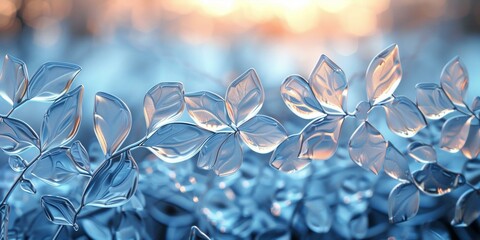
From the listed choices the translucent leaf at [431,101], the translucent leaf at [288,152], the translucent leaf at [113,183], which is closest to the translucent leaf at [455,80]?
the translucent leaf at [431,101]

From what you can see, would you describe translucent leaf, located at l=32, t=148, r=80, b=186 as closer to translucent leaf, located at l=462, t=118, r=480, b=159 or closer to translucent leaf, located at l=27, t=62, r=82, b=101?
translucent leaf, located at l=27, t=62, r=82, b=101

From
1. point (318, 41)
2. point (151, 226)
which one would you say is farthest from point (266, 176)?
point (318, 41)

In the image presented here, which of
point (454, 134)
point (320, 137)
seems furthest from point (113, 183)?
point (454, 134)

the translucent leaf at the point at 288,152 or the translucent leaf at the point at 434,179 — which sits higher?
the translucent leaf at the point at 288,152

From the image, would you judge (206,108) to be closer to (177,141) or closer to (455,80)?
(177,141)

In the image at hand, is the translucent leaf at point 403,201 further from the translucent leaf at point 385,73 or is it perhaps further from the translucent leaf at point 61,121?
the translucent leaf at point 61,121
